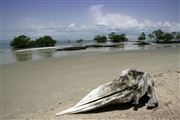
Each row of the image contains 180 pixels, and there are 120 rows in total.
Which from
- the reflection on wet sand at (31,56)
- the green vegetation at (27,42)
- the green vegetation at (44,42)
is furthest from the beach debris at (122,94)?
the green vegetation at (44,42)

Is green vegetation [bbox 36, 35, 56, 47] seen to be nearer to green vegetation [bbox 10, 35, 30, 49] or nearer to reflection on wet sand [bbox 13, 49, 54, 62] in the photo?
green vegetation [bbox 10, 35, 30, 49]

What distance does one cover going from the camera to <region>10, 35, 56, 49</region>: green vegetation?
58531 mm

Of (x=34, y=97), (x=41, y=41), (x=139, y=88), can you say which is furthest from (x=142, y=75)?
(x=41, y=41)

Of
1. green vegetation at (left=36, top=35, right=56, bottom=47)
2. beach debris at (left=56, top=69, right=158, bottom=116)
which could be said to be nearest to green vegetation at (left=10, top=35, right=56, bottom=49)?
green vegetation at (left=36, top=35, right=56, bottom=47)

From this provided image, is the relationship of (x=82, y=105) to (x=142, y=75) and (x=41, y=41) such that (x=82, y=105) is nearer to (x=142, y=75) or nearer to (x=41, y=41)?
(x=142, y=75)

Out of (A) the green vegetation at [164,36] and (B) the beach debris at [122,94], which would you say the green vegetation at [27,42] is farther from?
(B) the beach debris at [122,94]

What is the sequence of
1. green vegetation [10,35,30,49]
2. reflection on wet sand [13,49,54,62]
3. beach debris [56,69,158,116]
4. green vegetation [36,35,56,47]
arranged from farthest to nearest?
green vegetation [36,35,56,47]
green vegetation [10,35,30,49]
reflection on wet sand [13,49,54,62]
beach debris [56,69,158,116]

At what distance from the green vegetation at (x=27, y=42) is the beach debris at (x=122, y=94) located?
56.7m

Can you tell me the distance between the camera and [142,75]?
5.32 metres

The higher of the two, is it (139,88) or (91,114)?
(139,88)

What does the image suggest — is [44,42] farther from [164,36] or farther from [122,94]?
[122,94]

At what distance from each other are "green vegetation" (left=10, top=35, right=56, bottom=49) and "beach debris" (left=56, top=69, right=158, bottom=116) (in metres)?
56.7

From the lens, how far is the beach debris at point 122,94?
16.5 ft

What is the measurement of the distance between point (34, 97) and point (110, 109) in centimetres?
346
